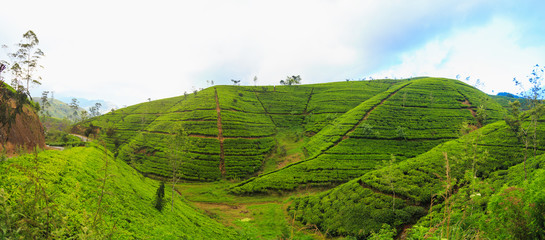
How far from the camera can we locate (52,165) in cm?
1147

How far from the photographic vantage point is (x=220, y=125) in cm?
6384

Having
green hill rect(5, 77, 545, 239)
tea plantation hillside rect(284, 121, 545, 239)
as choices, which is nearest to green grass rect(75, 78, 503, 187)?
green hill rect(5, 77, 545, 239)

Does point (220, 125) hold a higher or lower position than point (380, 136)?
higher

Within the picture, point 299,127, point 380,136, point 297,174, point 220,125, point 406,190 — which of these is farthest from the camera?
point 299,127

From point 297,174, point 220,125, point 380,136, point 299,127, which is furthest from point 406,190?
point 299,127

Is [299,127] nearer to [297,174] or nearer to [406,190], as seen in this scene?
[297,174]

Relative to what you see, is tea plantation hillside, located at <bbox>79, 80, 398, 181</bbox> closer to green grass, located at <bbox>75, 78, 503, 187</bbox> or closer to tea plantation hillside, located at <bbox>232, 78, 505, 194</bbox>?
green grass, located at <bbox>75, 78, 503, 187</bbox>

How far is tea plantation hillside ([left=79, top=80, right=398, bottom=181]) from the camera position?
4653 cm

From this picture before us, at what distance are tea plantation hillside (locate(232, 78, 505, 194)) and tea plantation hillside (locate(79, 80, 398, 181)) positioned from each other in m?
12.0

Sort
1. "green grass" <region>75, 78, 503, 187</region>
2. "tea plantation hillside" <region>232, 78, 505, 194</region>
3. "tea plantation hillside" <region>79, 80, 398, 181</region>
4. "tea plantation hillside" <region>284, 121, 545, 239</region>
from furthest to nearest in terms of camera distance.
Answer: "tea plantation hillside" <region>79, 80, 398, 181</region>
"green grass" <region>75, 78, 503, 187</region>
"tea plantation hillside" <region>232, 78, 505, 194</region>
"tea plantation hillside" <region>284, 121, 545, 239</region>

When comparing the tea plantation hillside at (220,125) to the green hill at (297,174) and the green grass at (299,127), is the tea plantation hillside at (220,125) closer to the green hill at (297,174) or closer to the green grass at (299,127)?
the green grass at (299,127)

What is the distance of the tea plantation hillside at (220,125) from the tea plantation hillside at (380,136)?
1196 cm

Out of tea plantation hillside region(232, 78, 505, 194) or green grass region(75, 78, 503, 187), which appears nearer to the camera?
tea plantation hillside region(232, 78, 505, 194)

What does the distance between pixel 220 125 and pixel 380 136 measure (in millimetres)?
45523
